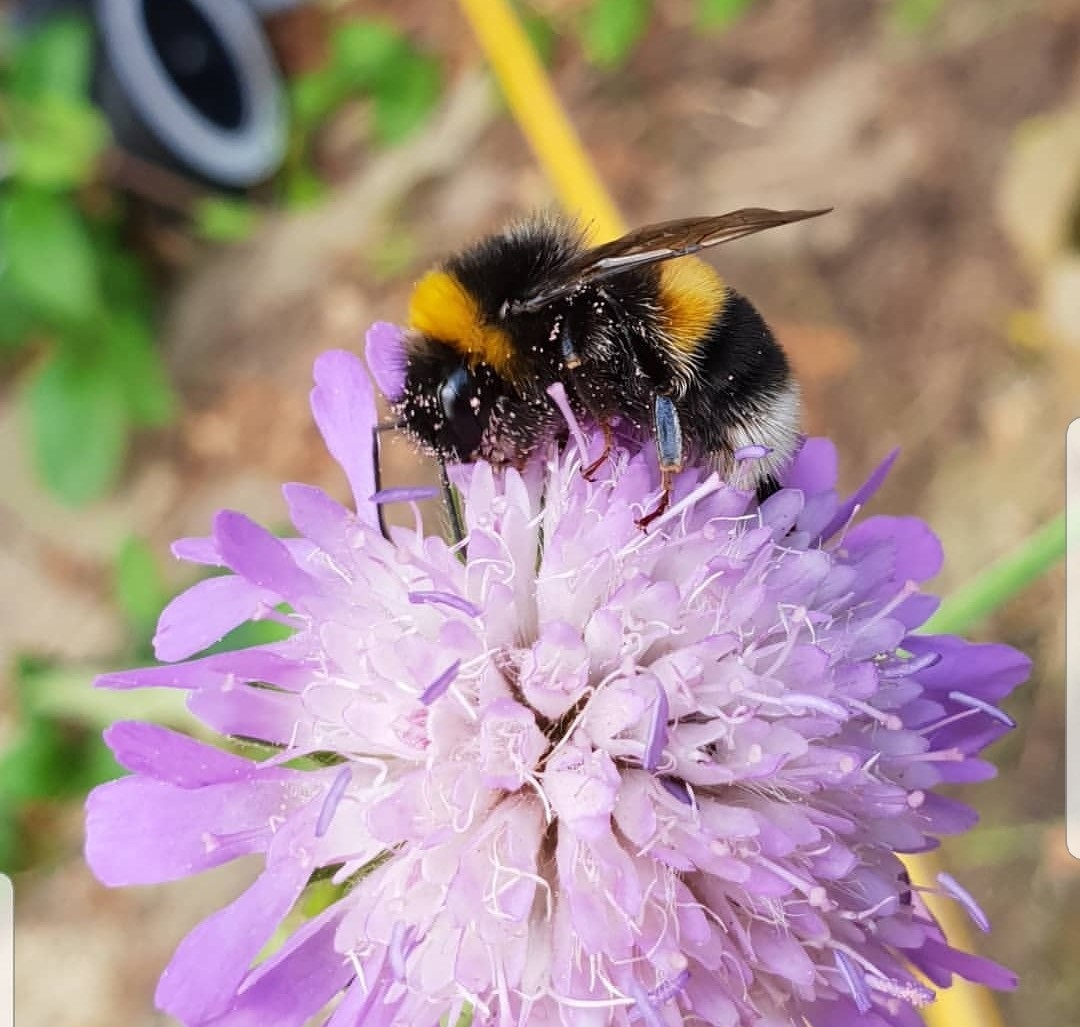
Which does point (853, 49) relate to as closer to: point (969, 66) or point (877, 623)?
point (969, 66)

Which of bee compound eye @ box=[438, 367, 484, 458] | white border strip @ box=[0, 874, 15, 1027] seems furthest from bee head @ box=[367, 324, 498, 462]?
white border strip @ box=[0, 874, 15, 1027]

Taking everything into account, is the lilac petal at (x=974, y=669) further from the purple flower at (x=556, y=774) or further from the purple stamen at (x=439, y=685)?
the purple stamen at (x=439, y=685)

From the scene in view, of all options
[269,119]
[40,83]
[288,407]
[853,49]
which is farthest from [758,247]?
[40,83]

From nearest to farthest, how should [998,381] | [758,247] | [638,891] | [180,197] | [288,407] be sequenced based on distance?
[638,891]
[998,381]
[758,247]
[288,407]
[180,197]

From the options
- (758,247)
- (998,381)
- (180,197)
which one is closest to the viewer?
(998,381)

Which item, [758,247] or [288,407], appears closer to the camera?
[758,247]


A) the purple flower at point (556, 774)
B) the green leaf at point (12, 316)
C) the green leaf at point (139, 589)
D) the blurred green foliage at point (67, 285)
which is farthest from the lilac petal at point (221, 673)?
the green leaf at point (12, 316)

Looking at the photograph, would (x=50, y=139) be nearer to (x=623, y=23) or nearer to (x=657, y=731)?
(x=623, y=23)
